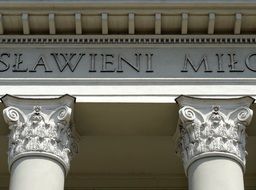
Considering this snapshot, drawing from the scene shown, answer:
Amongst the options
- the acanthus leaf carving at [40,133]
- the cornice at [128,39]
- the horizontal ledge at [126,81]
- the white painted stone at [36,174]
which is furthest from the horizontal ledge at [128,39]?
the white painted stone at [36,174]

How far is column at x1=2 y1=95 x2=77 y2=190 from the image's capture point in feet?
71.8

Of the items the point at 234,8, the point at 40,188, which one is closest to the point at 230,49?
the point at 234,8

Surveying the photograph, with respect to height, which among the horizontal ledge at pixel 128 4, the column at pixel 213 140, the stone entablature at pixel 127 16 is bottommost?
the column at pixel 213 140

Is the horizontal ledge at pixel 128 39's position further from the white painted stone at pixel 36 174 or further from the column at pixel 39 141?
the white painted stone at pixel 36 174

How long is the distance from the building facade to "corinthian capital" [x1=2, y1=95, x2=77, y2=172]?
0.03m

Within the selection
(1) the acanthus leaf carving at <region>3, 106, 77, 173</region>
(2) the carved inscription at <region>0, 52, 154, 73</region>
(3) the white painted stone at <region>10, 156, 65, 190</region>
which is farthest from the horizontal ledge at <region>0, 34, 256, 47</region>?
(3) the white painted stone at <region>10, 156, 65, 190</region>

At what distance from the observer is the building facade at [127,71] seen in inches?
907

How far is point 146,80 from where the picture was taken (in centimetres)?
2378

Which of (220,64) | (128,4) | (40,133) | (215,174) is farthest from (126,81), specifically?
(215,174)

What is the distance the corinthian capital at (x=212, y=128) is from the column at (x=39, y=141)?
318cm

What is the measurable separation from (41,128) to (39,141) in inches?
16.3

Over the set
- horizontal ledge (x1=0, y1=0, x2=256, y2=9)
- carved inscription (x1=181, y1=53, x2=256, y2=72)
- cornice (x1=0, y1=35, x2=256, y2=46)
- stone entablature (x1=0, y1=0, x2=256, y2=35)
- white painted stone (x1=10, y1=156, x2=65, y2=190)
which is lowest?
white painted stone (x1=10, y1=156, x2=65, y2=190)

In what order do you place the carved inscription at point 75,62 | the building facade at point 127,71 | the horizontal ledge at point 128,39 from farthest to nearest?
the horizontal ledge at point 128,39 → the carved inscription at point 75,62 → the building facade at point 127,71

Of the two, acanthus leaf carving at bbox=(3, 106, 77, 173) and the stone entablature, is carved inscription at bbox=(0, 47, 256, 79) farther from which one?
acanthus leaf carving at bbox=(3, 106, 77, 173)
